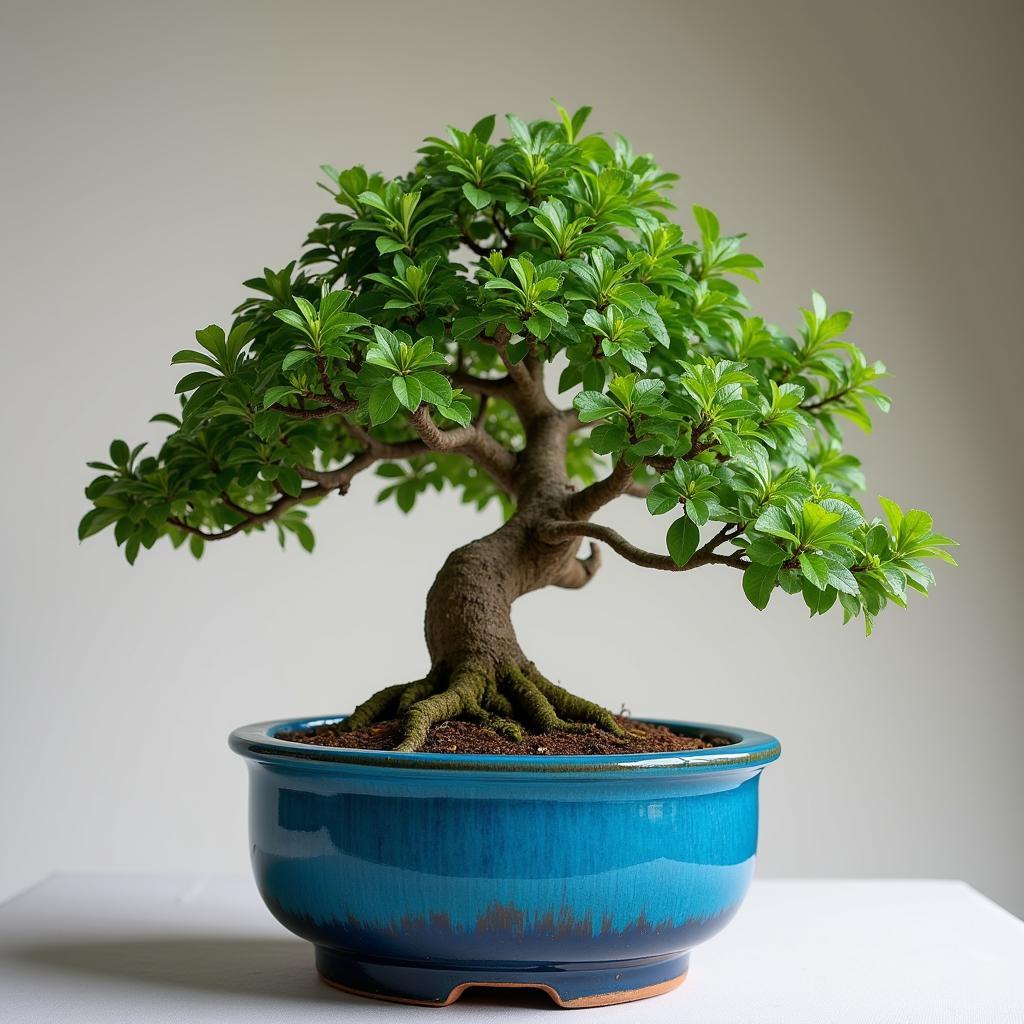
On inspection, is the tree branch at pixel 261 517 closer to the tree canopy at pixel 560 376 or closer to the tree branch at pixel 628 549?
the tree canopy at pixel 560 376

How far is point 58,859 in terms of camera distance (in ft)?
8.79

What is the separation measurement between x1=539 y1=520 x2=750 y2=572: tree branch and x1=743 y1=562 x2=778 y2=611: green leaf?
49mm

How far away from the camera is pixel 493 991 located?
1.35 meters

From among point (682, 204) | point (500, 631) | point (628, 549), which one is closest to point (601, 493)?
point (628, 549)

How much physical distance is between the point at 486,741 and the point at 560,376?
0.45 metres

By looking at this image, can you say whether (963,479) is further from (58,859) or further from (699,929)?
(58,859)

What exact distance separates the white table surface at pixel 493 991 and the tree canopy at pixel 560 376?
1.51 feet

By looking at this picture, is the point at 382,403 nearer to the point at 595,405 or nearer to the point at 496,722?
the point at 595,405

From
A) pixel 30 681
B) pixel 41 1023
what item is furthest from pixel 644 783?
pixel 30 681

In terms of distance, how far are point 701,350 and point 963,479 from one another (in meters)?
1.60

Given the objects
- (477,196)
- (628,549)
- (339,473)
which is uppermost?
(477,196)

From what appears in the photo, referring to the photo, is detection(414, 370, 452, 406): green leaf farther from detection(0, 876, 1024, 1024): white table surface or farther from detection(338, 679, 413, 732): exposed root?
detection(0, 876, 1024, 1024): white table surface

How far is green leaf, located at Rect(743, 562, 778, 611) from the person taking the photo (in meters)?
1.22

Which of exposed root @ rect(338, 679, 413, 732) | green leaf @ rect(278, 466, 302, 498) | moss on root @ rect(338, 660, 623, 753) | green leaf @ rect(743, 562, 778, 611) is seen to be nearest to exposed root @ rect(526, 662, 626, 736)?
moss on root @ rect(338, 660, 623, 753)
